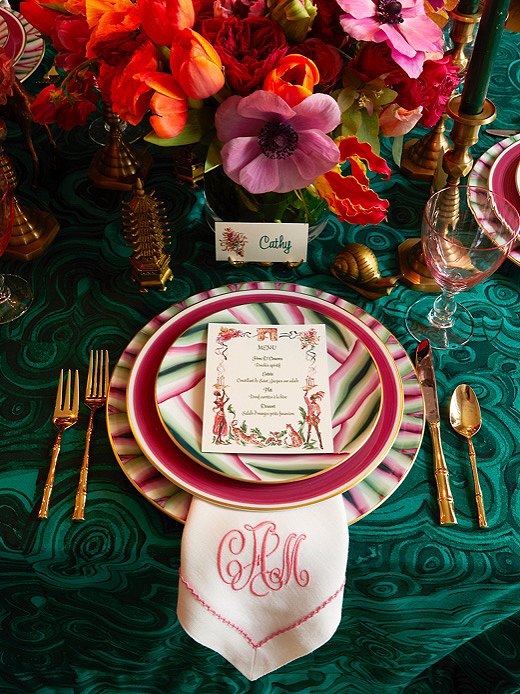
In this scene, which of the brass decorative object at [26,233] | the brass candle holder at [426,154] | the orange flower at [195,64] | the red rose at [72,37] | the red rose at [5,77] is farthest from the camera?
the brass candle holder at [426,154]

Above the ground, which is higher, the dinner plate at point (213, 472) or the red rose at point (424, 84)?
the red rose at point (424, 84)

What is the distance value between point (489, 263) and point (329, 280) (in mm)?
223

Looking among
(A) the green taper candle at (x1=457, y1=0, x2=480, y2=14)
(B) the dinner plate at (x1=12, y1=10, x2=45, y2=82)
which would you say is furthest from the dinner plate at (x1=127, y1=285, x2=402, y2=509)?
(B) the dinner plate at (x1=12, y1=10, x2=45, y2=82)

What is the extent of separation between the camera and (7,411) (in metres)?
0.82

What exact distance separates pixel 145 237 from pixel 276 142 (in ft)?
0.84

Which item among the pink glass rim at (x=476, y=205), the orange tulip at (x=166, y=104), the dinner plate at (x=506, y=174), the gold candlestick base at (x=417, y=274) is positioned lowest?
the gold candlestick base at (x=417, y=274)

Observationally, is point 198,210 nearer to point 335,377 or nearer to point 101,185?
point 101,185

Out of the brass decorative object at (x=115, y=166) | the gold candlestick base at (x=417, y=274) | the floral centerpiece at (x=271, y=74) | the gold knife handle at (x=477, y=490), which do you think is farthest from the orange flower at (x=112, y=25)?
the gold knife handle at (x=477, y=490)

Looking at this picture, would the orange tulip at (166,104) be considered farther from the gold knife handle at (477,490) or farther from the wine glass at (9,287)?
the gold knife handle at (477,490)

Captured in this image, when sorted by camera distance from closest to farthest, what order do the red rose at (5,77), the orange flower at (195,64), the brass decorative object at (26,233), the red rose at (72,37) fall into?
the orange flower at (195,64), the red rose at (72,37), the red rose at (5,77), the brass decorative object at (26,233)

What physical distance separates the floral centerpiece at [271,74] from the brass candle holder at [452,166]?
56 mm

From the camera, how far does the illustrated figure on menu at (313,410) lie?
73 cm

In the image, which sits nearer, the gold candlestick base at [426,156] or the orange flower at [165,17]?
the orange flower at [165,17]

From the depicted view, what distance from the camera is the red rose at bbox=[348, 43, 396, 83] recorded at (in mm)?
703
